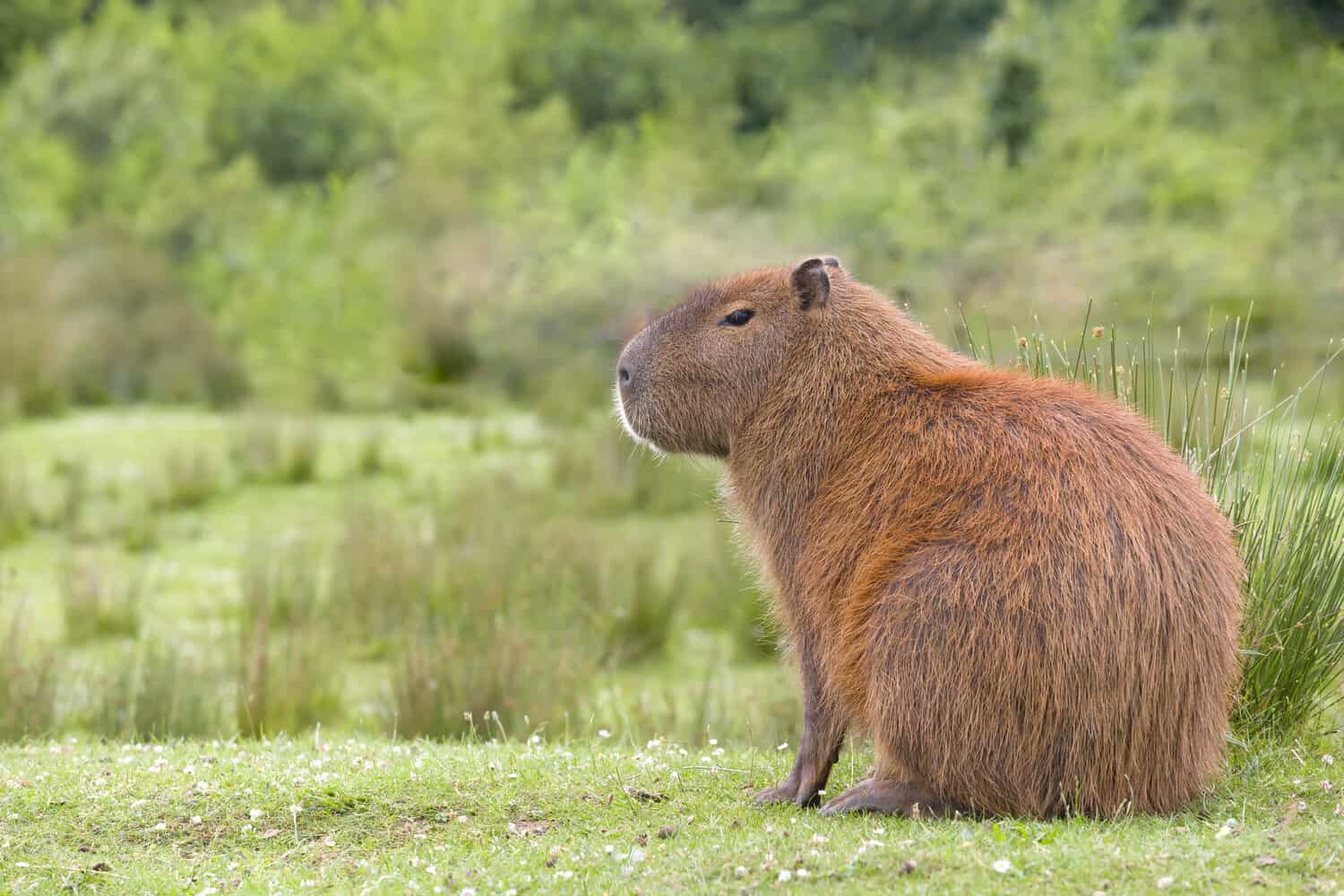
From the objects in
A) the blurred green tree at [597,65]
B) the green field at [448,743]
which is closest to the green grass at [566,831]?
the green field at [448,743]

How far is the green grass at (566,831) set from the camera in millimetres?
3691

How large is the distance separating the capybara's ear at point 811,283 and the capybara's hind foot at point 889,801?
154 centimetres

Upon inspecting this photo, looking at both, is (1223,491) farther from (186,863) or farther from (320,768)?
(186,863)

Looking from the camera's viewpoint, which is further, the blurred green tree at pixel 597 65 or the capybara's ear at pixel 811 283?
the blurred green tree at pixel 597 65

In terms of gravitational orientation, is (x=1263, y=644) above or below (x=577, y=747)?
above

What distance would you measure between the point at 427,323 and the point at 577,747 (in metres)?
16.1

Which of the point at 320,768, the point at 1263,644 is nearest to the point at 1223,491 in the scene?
the point at 1263,644

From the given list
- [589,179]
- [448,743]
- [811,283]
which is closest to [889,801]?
[811,283]

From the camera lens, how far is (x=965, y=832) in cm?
393

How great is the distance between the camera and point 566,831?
4344 mm

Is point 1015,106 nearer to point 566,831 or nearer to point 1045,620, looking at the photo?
point 1045,620

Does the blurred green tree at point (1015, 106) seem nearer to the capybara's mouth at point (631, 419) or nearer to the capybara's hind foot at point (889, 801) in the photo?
the capybara's mouth at point (631, 419)

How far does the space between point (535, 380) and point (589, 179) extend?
5.59 metres

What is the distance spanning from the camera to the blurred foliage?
19891mm
